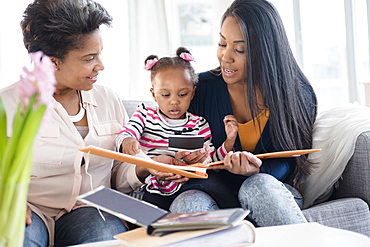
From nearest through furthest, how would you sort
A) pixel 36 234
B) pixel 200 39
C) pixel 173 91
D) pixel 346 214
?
1. pixel 36 234
2. pixel 346 214
3. pixel 173 91
4. pixel 200 39

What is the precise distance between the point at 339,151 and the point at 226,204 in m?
0.48

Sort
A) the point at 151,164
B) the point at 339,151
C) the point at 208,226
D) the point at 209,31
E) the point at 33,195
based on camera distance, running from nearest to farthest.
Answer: the point at 208,226 → the point at 151,164 → the point at 33,195 → the point at 339,151 → the point at 209,31

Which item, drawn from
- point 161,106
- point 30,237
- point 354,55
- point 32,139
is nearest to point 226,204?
point 161,106

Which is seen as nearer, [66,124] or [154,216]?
[154,216]

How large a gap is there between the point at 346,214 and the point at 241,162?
443mm

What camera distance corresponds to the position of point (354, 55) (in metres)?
4.42

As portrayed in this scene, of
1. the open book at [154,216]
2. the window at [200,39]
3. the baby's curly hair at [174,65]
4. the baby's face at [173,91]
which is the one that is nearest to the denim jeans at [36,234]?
the open book at [154,216]

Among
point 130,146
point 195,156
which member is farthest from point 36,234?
point 195,156

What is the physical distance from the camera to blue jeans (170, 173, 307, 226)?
1472 millimetres

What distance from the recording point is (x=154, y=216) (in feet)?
3.22

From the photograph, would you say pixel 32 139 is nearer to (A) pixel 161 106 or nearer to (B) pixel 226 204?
(B) pixel 226 204

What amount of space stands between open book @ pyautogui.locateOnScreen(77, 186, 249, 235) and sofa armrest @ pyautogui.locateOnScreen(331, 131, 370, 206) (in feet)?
3.05

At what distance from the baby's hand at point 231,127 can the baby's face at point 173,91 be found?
0.18 metres

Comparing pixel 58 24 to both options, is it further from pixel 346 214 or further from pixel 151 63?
pixel 346 214
